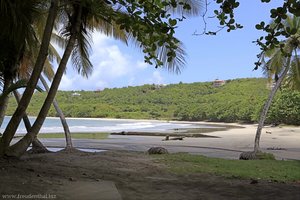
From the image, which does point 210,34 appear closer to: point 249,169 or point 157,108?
point 249,169

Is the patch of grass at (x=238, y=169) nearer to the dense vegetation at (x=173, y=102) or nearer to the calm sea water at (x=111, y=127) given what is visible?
the calm sea water at (x=111, y=127)

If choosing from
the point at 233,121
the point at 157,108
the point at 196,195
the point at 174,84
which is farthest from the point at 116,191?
the point at 174,84

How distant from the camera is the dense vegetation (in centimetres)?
6353

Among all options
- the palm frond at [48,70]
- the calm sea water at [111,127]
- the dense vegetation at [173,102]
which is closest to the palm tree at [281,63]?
the palm frond at [48,70]

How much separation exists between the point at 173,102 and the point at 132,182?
7922cm

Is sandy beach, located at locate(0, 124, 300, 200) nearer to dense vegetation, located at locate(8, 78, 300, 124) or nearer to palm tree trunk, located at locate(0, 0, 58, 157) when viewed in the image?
palm tree trunk, located at locate(0, 0, 58, 157)

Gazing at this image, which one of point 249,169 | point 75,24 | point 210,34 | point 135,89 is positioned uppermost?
point 135,89

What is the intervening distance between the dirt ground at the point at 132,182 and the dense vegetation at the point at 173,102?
46.4 m

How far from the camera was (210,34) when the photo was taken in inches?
257

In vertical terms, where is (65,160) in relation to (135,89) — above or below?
below

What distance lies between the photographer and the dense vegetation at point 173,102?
63531 mm

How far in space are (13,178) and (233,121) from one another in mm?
55987

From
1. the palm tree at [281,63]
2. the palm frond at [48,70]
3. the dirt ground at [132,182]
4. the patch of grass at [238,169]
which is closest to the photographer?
the dirt ground at [132,182]

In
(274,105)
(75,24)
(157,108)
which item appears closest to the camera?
(75,24)
